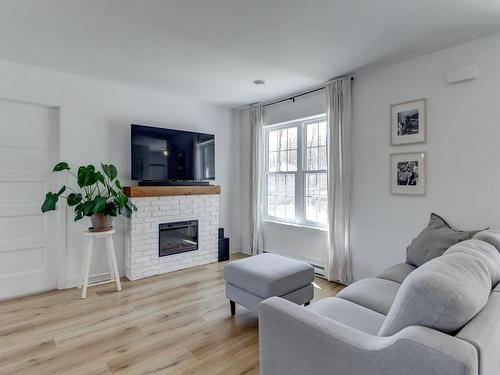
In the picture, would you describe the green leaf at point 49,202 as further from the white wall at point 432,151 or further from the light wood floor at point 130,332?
the white wall at point 432,151

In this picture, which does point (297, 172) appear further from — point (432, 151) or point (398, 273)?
point (398, 273)

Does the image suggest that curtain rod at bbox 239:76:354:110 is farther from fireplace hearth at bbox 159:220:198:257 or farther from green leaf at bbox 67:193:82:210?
green leaf at bbox 67:193:82:210

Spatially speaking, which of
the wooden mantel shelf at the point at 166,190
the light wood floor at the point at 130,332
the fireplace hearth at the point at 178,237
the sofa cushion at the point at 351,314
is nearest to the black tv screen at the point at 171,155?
the wooden mantel shelf at the point at 166,190

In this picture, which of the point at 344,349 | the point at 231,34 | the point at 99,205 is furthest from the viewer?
the point at 99,205

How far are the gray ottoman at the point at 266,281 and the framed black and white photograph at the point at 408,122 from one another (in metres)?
1.64

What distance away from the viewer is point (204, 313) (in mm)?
2674

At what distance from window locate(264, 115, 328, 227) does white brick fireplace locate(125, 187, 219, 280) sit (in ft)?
3.18

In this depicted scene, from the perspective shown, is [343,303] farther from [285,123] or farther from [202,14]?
[285,123]

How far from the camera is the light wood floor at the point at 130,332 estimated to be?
1.93m

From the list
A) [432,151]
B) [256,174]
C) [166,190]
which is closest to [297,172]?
[256,174]

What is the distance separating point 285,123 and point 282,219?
1437 millimetres

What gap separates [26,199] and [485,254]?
402 centimetres

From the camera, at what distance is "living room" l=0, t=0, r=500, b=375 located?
4.51 feet

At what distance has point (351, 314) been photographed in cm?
169
